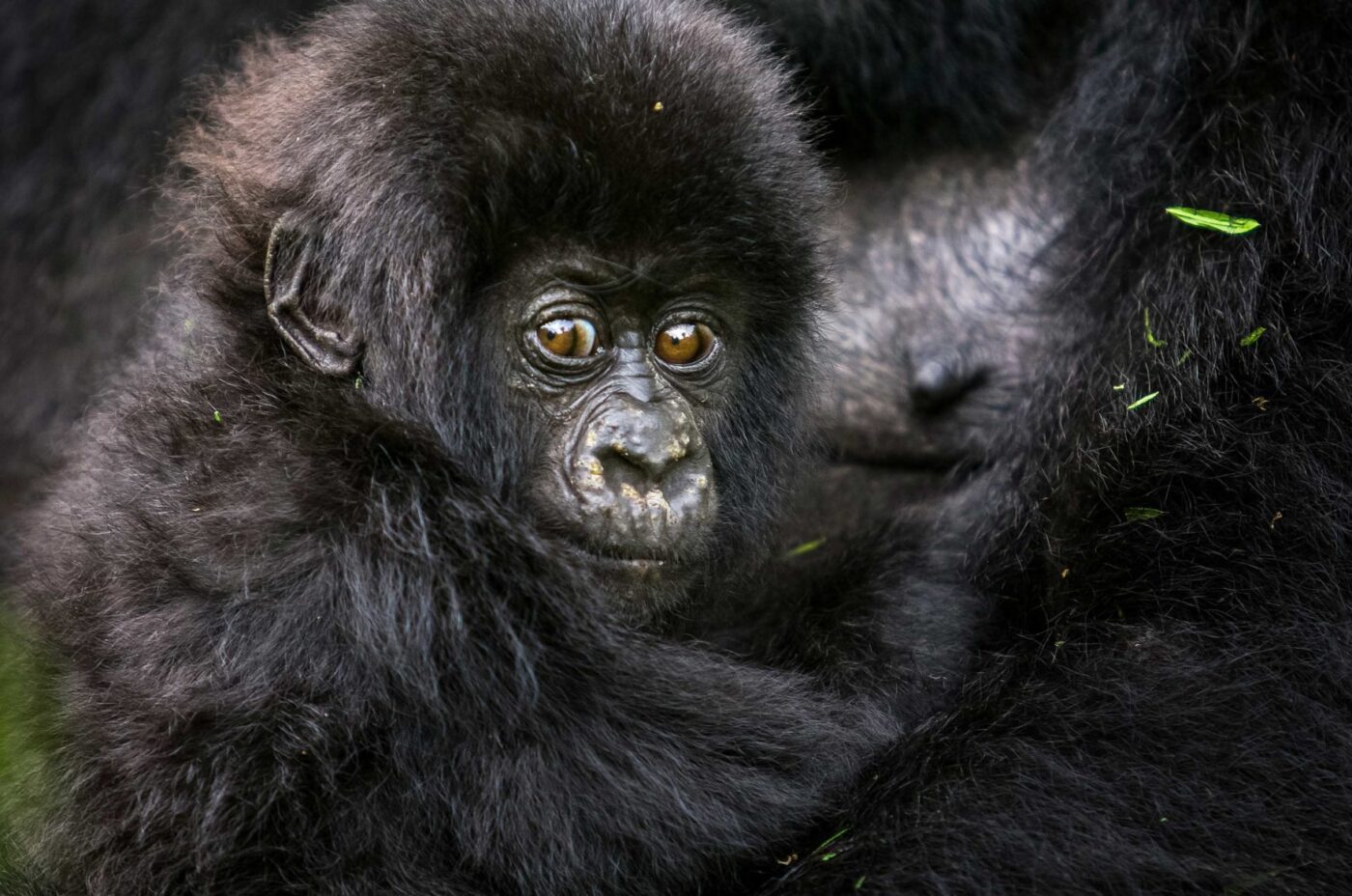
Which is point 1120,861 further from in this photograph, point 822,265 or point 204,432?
point 204,432

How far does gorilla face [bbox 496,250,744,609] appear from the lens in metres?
2.23

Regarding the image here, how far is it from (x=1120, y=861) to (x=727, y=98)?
131 cm

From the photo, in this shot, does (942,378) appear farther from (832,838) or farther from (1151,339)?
(832,838)

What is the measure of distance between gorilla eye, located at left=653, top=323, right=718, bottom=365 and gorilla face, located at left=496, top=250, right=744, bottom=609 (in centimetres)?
4

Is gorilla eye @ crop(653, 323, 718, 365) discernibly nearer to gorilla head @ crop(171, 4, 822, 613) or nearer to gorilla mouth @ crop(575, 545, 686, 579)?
gorilla head @ crop(171, 4, 822, 613)

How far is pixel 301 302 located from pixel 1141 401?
4.30ft

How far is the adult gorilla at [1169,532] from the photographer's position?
6.23 feet

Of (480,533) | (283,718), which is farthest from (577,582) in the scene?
(283,718)

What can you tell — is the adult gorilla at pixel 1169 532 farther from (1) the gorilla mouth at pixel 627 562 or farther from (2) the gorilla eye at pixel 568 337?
(2) the gorilla eye at pixel 568 337

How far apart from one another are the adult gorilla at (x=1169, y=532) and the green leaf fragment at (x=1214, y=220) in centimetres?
2

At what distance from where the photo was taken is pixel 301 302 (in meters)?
2.20

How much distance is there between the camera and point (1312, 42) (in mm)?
2154

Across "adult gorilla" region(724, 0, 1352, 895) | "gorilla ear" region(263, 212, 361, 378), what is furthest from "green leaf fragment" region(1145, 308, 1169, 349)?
"gorilla ear" region(263, 212, 361, 378)

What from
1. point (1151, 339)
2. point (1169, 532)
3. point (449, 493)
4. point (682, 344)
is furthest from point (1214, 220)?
point (449, 493)
